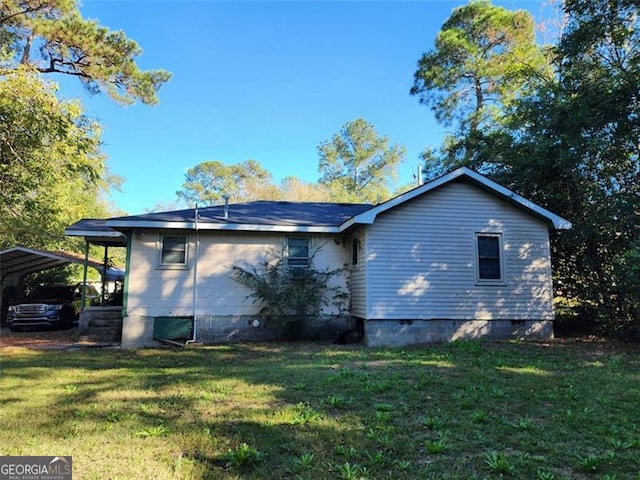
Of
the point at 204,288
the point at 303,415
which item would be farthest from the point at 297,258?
the point at 303,415

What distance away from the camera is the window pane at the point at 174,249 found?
1037 cm

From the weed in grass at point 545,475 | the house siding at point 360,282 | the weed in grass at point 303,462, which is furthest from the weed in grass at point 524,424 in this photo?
the house siding at point 360,282

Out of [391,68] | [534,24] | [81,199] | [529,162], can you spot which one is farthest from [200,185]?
[529,162]

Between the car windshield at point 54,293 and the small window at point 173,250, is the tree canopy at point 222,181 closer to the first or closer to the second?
the car windshield at point 54,293

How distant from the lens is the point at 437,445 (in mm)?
3518

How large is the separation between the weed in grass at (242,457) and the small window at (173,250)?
7589 millimetres

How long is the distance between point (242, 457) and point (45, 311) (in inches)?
495

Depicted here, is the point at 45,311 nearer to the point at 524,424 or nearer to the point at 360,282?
the point at 360,282

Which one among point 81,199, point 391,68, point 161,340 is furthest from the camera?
point 81,199

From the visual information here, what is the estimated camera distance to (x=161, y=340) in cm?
1000

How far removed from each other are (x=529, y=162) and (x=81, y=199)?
2353 centimetres

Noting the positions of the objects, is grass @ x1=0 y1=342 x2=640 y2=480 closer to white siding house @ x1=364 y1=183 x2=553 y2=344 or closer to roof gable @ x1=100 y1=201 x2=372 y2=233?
white siding house @ x1=364 y1=183 x2=553 y2=344

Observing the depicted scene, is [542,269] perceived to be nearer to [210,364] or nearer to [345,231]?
[345,231]

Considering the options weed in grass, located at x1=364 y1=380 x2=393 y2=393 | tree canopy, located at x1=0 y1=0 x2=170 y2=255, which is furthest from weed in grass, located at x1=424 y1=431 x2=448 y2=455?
tree canopy, located at x1=0 y1=0 x2=170 y2=255
